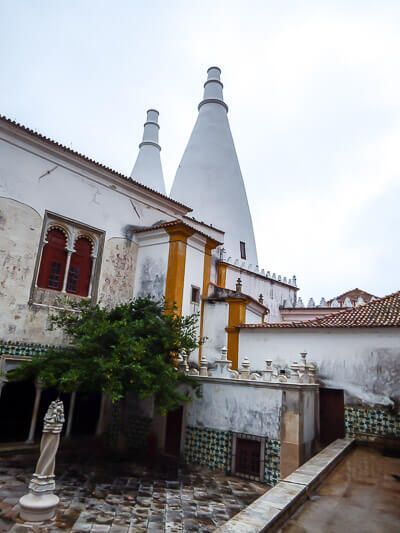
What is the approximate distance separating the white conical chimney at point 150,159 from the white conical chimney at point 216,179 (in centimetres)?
593

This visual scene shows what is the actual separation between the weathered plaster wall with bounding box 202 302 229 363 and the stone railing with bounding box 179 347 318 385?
1.65m

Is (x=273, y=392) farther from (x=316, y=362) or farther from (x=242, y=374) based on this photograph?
(x=316, y=362)

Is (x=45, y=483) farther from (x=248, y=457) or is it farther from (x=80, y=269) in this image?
(x=80, y=269)

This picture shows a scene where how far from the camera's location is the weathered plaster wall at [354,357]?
9484 mm

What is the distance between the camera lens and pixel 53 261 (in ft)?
34.7

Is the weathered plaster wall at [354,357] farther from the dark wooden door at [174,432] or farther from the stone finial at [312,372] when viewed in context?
the dark wooden door at [174,432]

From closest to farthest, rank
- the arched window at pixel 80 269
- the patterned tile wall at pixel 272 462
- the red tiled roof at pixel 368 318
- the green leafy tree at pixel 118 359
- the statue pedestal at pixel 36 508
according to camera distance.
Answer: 1. the statue pedestal at pixel 36 508
2. the green leafy tree at pixel 118 359
3. the patterned tile wall at pixel 272 462
4. the red tiled roof at pixel 368 318
5. the arched window at pixel 80 269

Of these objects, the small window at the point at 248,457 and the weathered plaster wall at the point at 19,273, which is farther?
the weathered plaster wall at the point at 19,273

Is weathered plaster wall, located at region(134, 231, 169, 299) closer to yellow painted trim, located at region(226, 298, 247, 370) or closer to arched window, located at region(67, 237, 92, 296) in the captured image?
arched window, located at region(67, 237, 92, 296)

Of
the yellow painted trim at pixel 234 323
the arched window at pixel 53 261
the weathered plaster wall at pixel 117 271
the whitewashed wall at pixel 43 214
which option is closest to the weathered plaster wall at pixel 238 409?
the yellow painted trim at pixel 234 323

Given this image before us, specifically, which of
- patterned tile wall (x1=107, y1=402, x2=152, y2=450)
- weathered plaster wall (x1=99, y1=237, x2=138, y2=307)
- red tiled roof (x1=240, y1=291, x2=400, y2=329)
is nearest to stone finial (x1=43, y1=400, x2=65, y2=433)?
patterned tile wall (x1=107, y1=402, x2=152, y2=450)

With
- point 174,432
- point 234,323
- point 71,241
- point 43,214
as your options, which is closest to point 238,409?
point 174,432

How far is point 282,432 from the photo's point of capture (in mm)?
8445

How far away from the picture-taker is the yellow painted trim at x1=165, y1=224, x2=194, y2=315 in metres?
11.3
